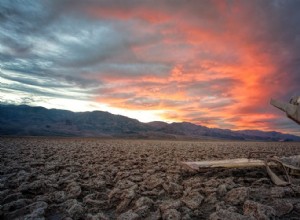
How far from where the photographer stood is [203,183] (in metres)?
5.21

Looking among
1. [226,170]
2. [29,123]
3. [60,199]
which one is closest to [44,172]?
[60,199]

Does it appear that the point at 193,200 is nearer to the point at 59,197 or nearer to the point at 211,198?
the point at 211,198

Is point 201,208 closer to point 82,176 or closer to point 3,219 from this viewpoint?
point 3,219

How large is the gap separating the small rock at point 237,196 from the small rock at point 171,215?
3.18 feet

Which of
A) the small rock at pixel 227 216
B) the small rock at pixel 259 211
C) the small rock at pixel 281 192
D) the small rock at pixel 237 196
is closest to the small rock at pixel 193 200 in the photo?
the small rock at pixel 237 196

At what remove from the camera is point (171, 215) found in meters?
3.36

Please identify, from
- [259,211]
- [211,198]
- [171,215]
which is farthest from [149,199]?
[259,211]

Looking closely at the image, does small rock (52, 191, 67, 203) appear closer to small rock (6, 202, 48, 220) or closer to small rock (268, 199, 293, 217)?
small rock (6, 202, 48, 220)

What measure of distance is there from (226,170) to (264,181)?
1.06 meters

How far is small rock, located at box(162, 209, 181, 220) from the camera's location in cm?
331

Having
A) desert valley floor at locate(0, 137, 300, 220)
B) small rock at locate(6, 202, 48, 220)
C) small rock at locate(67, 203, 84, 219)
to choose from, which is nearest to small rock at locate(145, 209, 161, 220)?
desert valley floor at locate(0, 137, 300, 220)

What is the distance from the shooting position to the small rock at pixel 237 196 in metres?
3.94

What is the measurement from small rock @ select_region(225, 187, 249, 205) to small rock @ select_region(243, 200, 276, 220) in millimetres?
413

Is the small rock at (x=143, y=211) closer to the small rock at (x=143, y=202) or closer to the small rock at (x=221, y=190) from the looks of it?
the small rock at (x=143, y=202)
